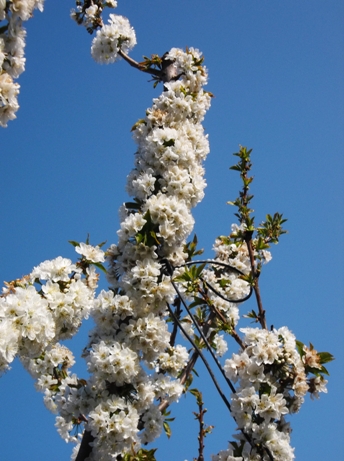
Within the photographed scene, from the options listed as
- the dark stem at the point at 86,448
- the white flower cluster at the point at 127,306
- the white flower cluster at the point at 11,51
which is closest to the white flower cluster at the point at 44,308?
the white flower cluster at the point at 127,306

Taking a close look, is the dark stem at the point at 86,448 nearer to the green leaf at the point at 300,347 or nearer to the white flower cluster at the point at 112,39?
the green leaf at the point at 300,347

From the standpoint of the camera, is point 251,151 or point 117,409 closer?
point 117,409

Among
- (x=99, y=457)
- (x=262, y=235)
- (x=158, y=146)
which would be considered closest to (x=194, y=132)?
(x=158, y=146)

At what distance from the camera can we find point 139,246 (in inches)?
127

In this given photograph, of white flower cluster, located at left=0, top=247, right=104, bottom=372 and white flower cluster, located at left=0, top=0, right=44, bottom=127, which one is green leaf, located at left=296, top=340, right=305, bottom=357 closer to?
white flower cluster, located at left=0, top=247, right=104, bottom=372

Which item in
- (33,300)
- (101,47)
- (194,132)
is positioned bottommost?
(33,300)

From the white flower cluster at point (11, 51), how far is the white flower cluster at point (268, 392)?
6.39ft

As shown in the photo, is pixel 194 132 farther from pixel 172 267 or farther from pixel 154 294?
pixel 154 294

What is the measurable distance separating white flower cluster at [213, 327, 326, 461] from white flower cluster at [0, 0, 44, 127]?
195 cm

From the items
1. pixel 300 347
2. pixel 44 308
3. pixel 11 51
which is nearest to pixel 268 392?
pixel 300 347

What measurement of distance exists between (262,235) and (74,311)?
179 centimetres

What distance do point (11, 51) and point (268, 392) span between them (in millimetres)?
2386

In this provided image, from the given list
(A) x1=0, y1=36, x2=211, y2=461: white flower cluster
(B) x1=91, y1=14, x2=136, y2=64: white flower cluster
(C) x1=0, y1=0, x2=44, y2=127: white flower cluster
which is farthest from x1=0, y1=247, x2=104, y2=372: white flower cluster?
(B) x1=91, y1=14, x2=136, y2=64: white flower cluster

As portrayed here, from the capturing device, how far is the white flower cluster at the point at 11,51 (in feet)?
7.82
